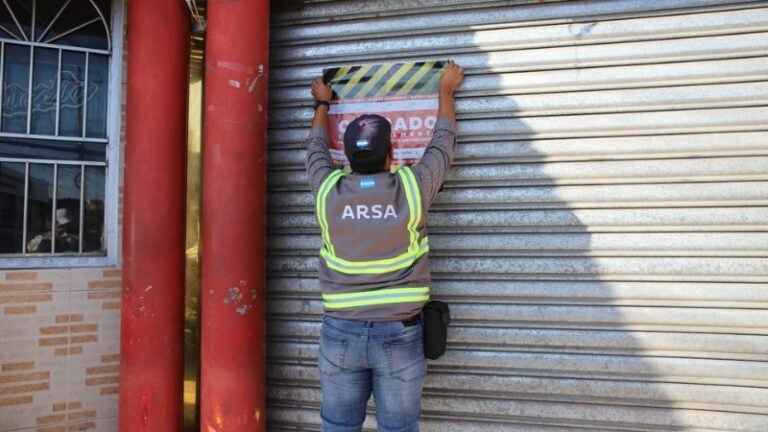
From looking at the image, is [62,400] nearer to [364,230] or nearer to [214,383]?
[214,383]

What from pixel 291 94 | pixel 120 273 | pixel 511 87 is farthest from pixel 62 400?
pixel 511 87

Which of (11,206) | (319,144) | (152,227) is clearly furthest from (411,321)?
(11,206)

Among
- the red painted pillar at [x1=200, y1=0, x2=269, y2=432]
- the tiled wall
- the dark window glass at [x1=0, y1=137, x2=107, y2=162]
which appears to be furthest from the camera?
the dark window glass at [x1=0, y1=137, x2=107, y2=162]

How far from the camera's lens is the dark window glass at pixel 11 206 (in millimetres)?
3604

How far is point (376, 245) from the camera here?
8.59 feet

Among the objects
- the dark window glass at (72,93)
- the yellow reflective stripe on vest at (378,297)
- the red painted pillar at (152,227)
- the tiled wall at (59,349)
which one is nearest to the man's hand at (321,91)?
the red painted pillar at (152,227)

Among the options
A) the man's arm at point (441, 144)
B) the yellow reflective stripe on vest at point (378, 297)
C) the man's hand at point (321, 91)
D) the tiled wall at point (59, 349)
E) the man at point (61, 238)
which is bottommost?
the tiled wall at point (59, 349)

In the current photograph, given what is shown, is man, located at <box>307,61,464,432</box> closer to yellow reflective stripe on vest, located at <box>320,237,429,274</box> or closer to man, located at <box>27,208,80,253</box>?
yellow reflective stripe on vest, located at <box>320,237,429,274</box>

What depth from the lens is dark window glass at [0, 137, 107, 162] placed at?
3625 mm

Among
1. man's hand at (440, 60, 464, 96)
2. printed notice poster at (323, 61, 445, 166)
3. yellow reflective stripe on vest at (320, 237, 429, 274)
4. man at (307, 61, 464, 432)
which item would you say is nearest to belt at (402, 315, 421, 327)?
man at (307, 61, 464, 432)

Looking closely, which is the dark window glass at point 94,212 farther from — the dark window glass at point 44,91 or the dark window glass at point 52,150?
the dark window glass at point 44,91

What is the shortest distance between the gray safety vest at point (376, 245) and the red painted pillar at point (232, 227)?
0.73 meters

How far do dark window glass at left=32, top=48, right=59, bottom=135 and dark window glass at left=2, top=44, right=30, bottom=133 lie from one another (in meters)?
0.05

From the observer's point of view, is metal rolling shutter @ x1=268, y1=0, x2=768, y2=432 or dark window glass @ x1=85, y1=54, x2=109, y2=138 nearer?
metal rolling shutter @ x1=268, y1=0, x2=768, y2=432
